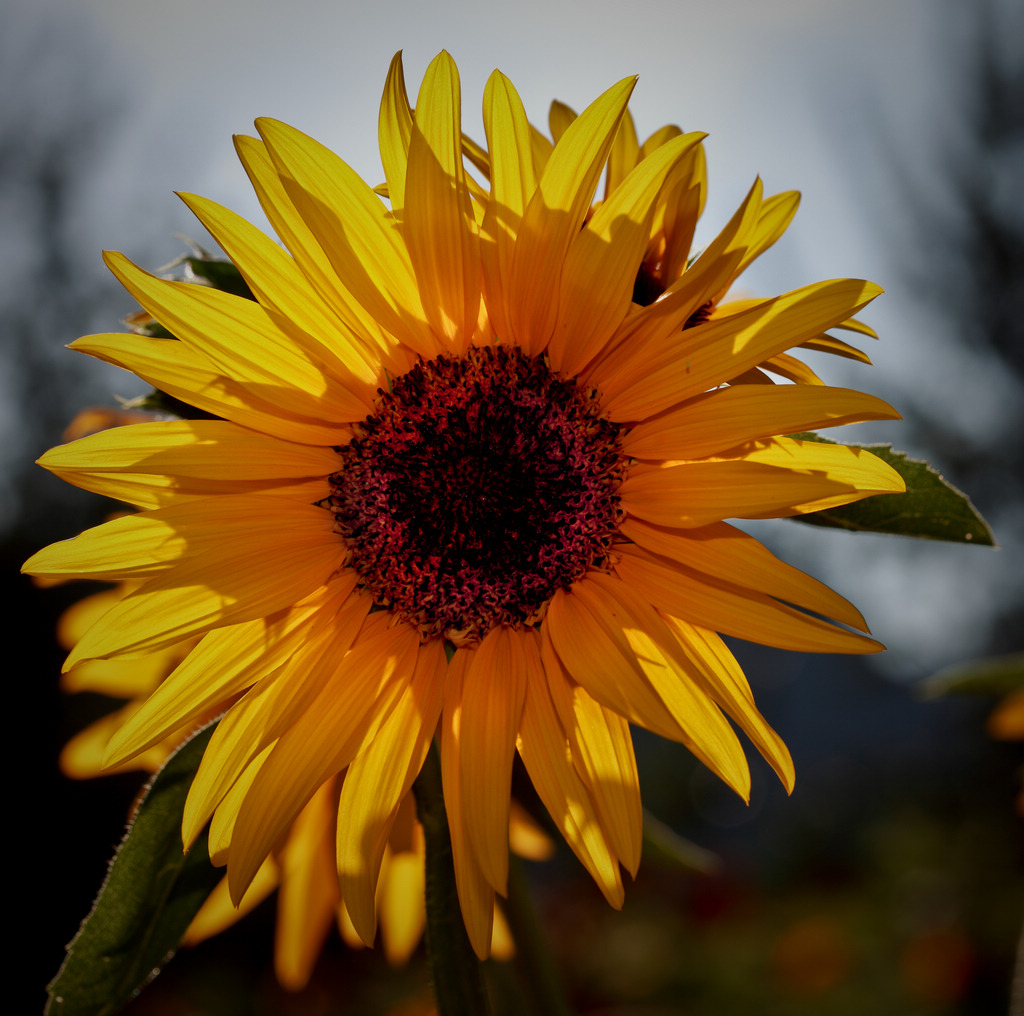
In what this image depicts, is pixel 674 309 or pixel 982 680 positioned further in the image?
pixel 982 680

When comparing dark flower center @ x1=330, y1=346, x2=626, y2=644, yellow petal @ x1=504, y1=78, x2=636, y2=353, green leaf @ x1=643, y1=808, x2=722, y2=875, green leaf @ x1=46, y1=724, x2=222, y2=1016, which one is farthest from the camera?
green leaf @ x1=643, y1=808, x2=722, y2=875

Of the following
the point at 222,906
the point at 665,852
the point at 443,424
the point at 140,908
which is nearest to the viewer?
the point at 140,908

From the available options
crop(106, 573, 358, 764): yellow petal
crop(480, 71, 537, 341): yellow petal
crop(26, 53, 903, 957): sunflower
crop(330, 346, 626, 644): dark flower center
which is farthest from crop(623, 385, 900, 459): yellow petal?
crop(106, 573, 358, 764): yellow petal

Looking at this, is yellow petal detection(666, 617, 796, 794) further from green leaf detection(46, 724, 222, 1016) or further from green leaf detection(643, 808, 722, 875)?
green leaf detection(46, 724, 222, 1016)

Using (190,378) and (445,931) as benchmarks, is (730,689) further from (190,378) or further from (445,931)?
(190,378)

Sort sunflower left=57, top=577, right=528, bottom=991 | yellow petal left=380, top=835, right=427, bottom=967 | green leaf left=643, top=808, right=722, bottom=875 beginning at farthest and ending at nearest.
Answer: yellow petal left=380, top=835, right=427, bottom=967 → sunflower left=57, top=577, right=528, bottom=991 → green leaf left=643, top=808, right=722, bottom=875

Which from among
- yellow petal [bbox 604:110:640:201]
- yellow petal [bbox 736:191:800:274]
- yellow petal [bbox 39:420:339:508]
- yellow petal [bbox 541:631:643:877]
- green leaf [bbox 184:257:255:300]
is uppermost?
yellow petal [bbox 604:110:640:201]

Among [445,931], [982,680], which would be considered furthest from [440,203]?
[982,680]

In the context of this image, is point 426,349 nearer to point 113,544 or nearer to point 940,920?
point 113,544
